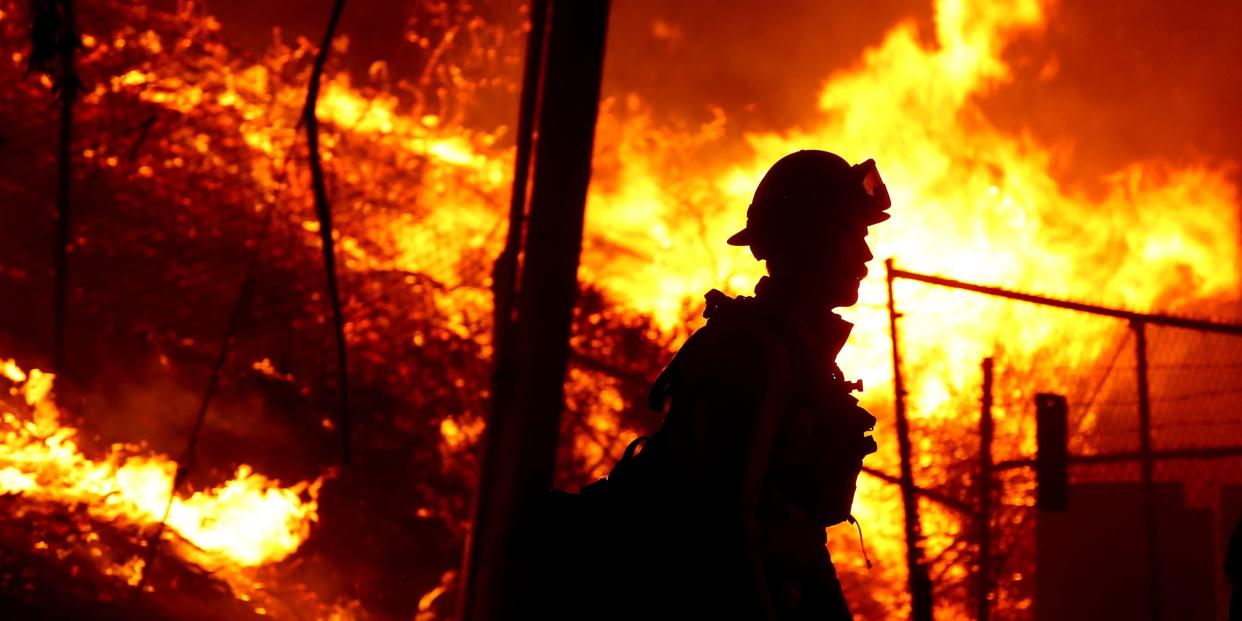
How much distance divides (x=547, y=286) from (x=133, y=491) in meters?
3.54

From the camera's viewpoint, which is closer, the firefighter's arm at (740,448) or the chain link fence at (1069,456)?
the firefighter's arm at (740,448)

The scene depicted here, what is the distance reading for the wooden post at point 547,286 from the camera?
3408mm

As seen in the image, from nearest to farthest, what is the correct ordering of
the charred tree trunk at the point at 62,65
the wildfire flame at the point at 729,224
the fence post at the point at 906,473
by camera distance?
the charred tree trunk at the point at 62,65 → the fence post at the point at 906,473 → the wildfire flame at the point at 729,224

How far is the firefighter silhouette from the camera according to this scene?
5.36ft

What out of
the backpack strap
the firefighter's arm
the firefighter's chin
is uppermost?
the firefighter's chin

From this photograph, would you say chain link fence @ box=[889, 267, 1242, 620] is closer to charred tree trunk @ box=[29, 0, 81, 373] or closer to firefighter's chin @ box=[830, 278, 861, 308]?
firefighter's chin @ box=[830, 278, 861, 308]

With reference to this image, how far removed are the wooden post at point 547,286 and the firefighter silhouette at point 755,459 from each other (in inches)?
57.1

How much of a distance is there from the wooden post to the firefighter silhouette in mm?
1450

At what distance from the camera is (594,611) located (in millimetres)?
1704

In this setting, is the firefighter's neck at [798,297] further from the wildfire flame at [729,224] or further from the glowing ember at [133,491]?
the glowing ember at [133,491]

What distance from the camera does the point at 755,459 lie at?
5.40ft

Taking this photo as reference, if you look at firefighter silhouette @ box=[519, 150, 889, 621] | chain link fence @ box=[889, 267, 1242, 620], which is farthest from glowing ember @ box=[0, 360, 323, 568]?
firefighter silhouette @ box=[519, 150, 889, 621]

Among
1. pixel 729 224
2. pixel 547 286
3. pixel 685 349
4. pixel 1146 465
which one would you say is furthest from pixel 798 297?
pixel 729 224

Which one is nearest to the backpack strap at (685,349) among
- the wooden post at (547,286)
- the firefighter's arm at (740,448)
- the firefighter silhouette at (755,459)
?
the firefighter silhouette at (755,459)
